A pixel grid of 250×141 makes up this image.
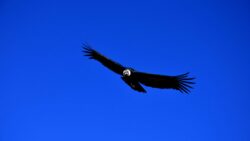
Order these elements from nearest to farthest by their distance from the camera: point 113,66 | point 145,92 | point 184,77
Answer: point 184,77
point 145,92
point 113,66

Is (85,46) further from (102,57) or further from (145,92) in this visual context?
(145,92)

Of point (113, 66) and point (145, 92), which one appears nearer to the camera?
point (145, 92)

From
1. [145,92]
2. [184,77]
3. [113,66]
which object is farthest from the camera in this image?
[113,66]

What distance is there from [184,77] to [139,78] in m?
2.48

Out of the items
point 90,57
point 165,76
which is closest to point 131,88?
point 165,76

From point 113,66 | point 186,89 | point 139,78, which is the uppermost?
point 113,66

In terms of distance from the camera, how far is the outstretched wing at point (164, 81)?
16.1 meters

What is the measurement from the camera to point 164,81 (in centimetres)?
1703

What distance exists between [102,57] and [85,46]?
3.77 feet

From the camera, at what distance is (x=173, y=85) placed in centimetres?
1667

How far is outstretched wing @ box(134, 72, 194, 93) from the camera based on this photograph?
1612cm

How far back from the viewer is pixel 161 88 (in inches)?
685

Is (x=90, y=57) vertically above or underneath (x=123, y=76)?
above

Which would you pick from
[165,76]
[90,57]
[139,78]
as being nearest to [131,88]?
[139,78]
